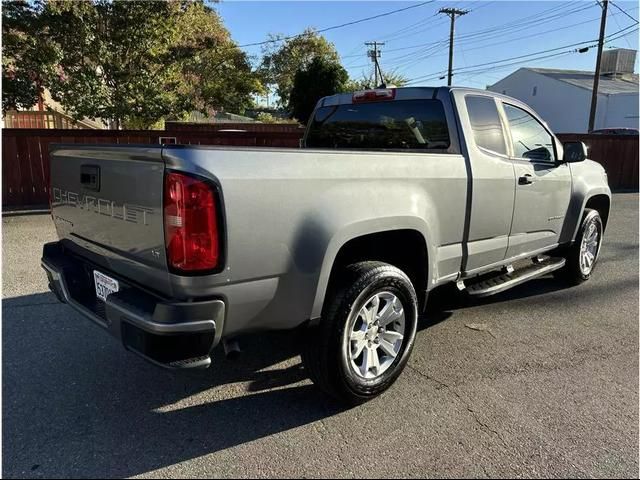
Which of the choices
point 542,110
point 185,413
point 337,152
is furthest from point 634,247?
point 542,110

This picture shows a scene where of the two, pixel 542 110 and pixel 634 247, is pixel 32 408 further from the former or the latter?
pixel 542 110

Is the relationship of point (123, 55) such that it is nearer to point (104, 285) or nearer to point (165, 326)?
point (104, 285)

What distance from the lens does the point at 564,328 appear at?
4.31 metres

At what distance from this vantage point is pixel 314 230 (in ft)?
8.45

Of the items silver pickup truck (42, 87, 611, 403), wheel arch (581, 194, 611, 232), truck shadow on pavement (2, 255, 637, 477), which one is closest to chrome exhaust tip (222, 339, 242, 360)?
silver pickup truck (42, 87, 611, 403)

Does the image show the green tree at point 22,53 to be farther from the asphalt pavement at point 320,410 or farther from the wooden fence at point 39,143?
the asphalt pavement at point 320,410

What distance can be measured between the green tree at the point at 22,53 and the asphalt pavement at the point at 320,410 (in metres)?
8.16

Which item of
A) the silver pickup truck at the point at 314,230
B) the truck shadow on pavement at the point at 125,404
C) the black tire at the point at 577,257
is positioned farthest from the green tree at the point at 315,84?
the truck shadow on pavement at the point at 125,404

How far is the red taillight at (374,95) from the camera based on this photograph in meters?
4.08

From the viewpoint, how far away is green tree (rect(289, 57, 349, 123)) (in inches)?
912

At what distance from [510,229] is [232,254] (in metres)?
2.75

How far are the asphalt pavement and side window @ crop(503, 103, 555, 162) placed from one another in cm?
156

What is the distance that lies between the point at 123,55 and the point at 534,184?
35.5ft

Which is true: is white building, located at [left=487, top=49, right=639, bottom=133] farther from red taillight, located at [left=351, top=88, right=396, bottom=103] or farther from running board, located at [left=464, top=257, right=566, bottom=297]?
red taillight, located at [left=351, top=88, right=396, bottom=103]
